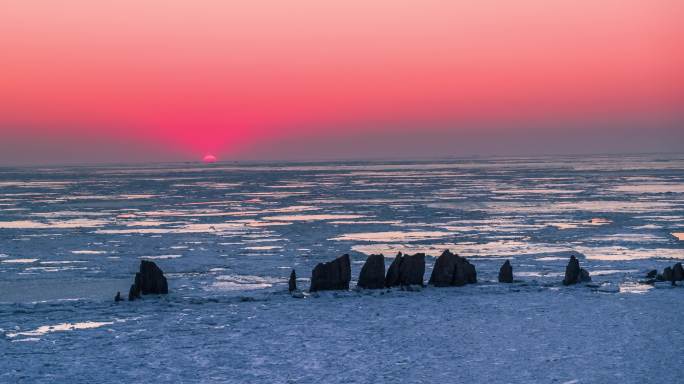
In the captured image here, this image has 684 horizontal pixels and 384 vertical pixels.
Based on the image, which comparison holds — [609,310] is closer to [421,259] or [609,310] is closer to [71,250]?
[421,259]

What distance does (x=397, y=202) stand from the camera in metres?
35.5

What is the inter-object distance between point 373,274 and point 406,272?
596 millimetres

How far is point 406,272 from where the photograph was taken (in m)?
13.9

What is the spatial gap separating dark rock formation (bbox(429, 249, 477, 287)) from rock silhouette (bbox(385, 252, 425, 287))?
0.32 m

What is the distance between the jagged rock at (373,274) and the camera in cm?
1371

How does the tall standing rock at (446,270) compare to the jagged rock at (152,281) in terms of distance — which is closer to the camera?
the jagged rock at (152,281)

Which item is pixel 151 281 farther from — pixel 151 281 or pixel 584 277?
pixel 584 277

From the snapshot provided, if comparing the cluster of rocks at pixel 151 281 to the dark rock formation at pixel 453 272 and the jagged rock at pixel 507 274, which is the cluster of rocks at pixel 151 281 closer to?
the dark rock formation at pixel 453 272

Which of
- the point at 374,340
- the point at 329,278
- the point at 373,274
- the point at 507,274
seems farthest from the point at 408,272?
the point at 374,340

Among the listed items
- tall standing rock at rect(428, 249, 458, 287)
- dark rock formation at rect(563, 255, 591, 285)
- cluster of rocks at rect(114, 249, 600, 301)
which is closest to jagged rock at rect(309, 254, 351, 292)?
cluster of rocks at rect(114, 249, 600, 301)

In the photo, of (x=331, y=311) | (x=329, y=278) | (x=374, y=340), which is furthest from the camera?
(x=329, y=278)

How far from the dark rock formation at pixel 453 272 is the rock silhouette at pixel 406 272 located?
318mm

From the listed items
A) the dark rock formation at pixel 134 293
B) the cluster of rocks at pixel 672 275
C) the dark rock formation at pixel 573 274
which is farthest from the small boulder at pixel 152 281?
the cluster of rocks at pixel 672 275

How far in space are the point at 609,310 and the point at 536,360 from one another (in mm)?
3186
